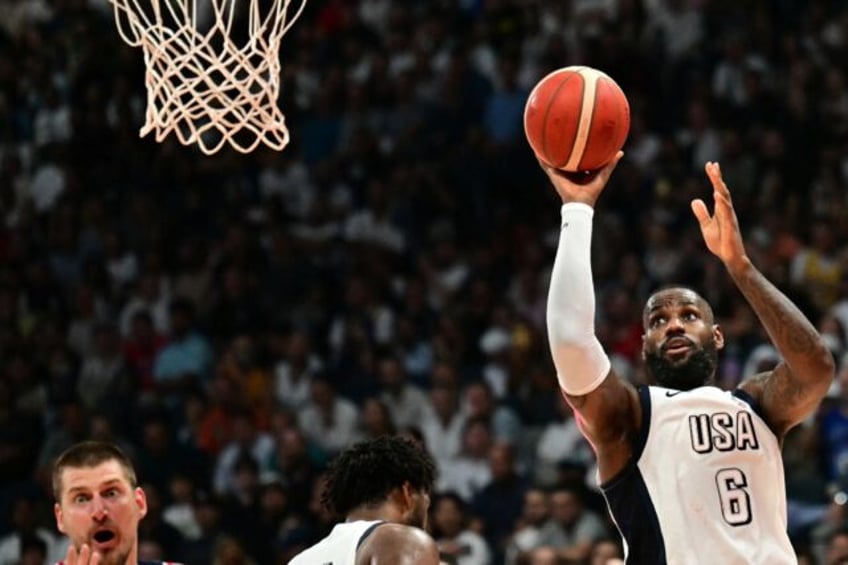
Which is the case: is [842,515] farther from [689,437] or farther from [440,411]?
[689,437]

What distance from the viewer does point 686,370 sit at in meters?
5.05

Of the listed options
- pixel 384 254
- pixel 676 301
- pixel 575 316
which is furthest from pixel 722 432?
pixel 384 254

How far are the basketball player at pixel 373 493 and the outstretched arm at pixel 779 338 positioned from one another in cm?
104

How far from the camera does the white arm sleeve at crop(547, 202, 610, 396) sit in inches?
183

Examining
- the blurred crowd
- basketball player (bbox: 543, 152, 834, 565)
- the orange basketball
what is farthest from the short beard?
the blurred crowd

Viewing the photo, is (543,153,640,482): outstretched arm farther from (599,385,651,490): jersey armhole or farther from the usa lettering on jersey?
the usa lettering on jersey

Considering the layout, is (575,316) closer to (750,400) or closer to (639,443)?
(639,443)

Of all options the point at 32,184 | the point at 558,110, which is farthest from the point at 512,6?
the point at 558,110

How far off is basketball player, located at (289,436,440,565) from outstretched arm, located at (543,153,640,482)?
0.51 m

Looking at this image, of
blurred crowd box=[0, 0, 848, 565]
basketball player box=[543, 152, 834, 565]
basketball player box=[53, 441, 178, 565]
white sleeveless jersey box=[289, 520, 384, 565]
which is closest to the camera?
white sleeveless jersey box=[289, 520, 384, 565]

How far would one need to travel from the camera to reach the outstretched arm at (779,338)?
482cm

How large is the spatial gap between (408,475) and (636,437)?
0.68 meters

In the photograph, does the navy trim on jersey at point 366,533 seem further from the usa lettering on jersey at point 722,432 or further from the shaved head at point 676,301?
the shaved head at point 676,301

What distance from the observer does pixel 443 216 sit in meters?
13.2
